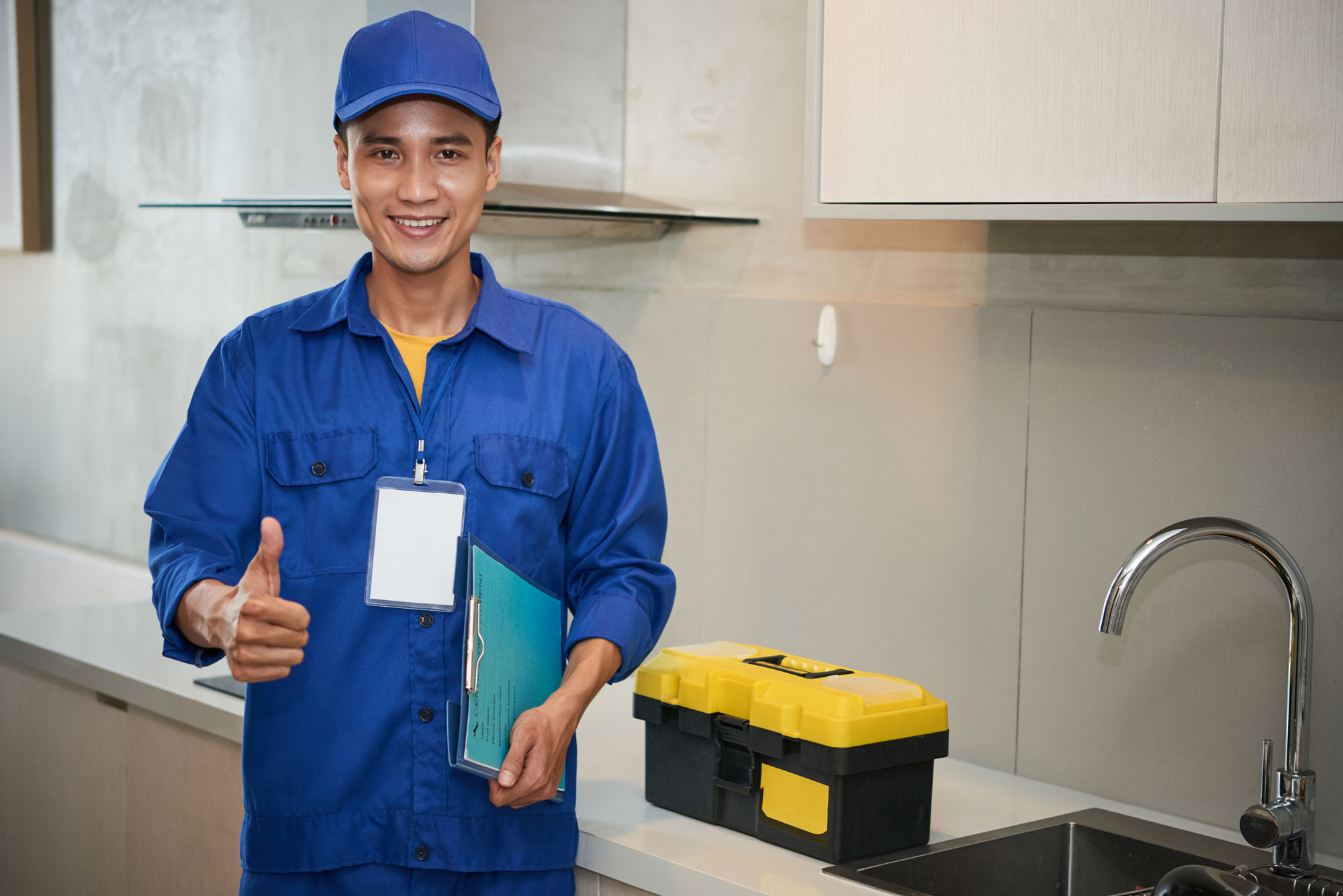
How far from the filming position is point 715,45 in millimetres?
2279

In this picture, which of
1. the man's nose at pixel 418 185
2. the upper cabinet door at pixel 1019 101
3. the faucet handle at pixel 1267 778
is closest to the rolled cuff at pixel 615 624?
the man's nose at pixel 418 185

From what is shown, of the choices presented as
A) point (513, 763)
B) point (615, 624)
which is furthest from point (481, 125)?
point (513, 763)

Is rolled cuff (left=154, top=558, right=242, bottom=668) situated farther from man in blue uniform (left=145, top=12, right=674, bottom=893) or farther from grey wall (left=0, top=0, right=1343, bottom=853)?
grey wall (left=0, top=0, right=1343, bottom=853)

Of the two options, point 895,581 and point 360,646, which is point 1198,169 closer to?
point 895,581

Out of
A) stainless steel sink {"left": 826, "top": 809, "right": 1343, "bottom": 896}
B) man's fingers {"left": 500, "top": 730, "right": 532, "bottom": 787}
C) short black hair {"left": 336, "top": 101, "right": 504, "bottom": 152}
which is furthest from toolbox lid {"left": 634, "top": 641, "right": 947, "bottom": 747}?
short black hair {"left": 336, "top": 101, "right": 504, "bottom": 152}

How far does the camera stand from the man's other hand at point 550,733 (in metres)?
1.38

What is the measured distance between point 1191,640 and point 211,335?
241 cm

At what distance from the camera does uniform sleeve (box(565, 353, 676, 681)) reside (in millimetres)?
1518

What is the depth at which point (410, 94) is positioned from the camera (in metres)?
1.42

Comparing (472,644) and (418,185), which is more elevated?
(418,185)

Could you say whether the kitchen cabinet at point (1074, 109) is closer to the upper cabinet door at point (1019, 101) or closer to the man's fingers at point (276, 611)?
the upper cabinet door at point (1019, 101)

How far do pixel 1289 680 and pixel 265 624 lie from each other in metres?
1.09

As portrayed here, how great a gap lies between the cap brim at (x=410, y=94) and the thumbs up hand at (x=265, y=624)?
0.45 m

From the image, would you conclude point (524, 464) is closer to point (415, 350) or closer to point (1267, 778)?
point (415, 350)
